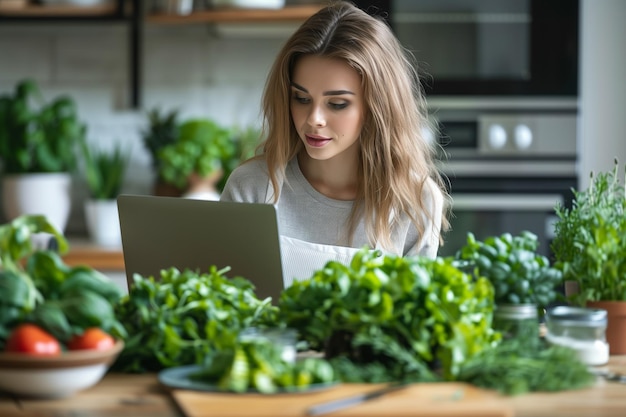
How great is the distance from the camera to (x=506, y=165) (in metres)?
3.18

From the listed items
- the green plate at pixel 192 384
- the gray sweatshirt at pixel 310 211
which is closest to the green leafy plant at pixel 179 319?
the green plate at pixel 192 384

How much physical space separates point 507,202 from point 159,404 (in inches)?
83.8

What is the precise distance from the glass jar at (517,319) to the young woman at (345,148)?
2.58 ft

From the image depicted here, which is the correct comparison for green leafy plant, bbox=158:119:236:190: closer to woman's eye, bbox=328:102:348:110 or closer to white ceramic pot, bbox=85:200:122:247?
→ white ceramic pot, bbox=85:200:122:247

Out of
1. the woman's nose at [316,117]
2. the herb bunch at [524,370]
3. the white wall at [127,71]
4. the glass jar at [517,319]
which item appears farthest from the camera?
the white wall at [127,71]

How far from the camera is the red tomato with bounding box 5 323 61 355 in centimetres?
115

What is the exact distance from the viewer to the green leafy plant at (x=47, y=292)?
3.92 feet

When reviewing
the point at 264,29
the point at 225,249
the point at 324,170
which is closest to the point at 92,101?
the point at 264,29

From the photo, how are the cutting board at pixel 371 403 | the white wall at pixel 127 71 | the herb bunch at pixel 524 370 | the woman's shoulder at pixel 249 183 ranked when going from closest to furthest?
the cutting board at pixel 371 403, the herb bunch at pixel 524 370, the woman's shoulder at pixel 249 183, the white wall at pixel 127 71

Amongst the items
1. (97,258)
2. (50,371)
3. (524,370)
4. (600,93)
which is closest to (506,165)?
(600,93)

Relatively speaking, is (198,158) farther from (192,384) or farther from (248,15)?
(192,384)

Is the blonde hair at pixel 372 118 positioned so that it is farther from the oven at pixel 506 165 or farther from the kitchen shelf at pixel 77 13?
the kitchen shelf at pixel 77 13

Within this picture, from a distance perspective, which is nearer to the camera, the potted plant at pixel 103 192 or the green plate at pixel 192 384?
the green plate at pixel 192 384

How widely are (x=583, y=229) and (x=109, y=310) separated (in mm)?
775
